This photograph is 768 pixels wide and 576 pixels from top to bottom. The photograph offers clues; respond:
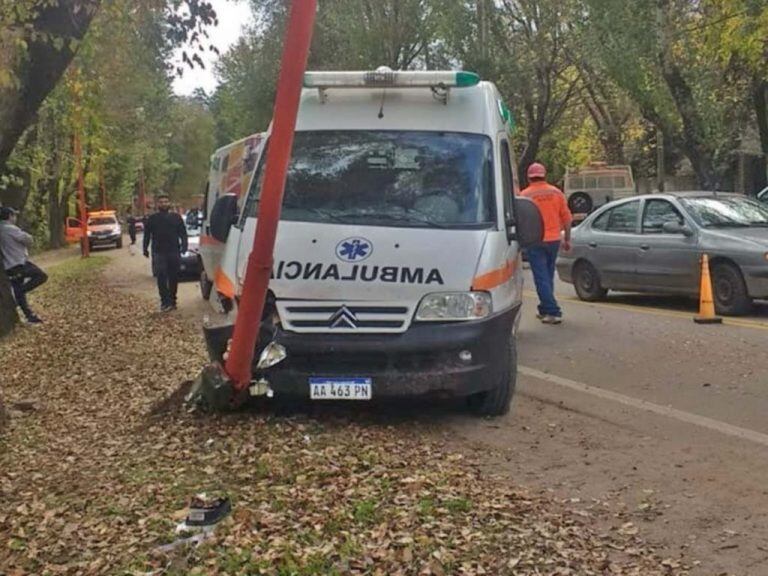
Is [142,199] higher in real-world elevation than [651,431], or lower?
higher

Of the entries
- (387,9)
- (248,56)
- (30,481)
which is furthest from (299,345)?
(248,56)

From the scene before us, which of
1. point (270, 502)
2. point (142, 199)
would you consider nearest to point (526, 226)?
point (270, 502)

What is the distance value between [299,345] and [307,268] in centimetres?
53

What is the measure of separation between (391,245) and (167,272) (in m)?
9.04

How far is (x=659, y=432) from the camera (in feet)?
22.5

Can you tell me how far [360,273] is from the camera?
668 centimetres

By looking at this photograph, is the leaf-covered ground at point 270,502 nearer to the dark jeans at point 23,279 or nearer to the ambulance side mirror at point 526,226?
the ambulance side mirror at point 526,226

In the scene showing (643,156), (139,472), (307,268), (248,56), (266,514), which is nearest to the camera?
(266,514)

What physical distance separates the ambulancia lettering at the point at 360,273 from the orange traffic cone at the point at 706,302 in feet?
19.5

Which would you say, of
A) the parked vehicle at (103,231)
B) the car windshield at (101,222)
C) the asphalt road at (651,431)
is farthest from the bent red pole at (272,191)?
the car windshield at (101,222)

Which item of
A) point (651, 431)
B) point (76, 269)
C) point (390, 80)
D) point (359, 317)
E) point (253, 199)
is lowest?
point (76, 269)

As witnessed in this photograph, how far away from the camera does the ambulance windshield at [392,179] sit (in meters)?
7.14

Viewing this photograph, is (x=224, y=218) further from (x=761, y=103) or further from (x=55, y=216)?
(x=55, y=216)

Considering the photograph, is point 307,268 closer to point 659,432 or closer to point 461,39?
point 659,432
